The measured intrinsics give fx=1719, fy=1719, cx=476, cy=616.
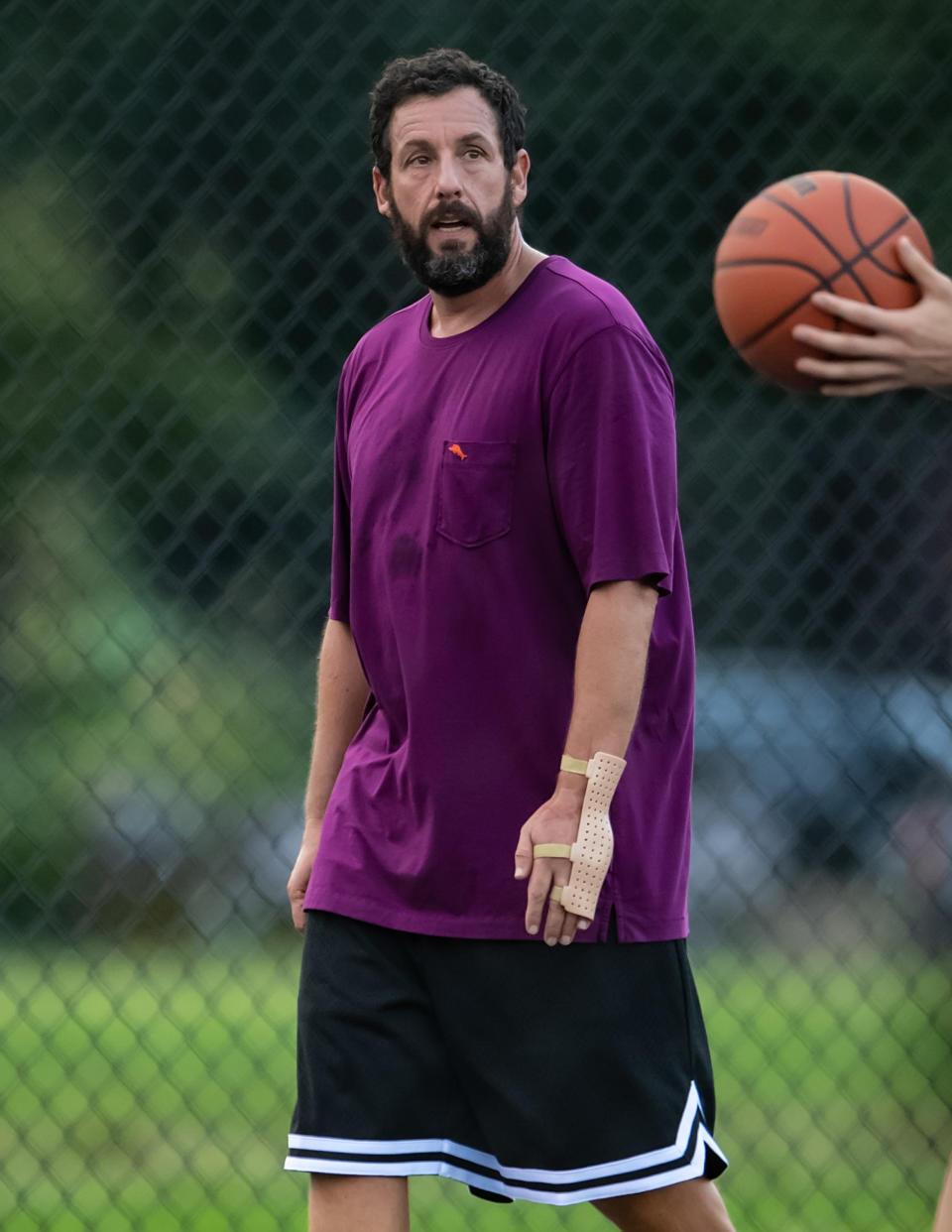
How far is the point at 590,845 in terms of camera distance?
2.16m

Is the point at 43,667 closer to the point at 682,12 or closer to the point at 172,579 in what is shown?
the point at 172,579

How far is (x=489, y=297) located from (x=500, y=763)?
0.66m

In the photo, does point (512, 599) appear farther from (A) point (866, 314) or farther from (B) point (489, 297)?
(A) point (866, 314)

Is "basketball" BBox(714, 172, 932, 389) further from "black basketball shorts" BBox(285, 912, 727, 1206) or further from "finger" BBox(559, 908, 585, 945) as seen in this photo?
"black basketball shorts" BBox(285, 912, 727, 1206)

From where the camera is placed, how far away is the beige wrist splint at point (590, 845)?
2143 millimetres

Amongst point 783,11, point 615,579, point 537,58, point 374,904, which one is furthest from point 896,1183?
point 783,11

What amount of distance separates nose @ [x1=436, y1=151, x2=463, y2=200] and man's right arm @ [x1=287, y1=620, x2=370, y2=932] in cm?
73

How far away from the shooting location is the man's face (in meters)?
2.39

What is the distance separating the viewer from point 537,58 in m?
3.99

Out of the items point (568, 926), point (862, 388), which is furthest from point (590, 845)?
point (862, 388)

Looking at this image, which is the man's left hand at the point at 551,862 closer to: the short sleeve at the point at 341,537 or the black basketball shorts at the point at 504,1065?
the black basketball shorts at the point at 504,1065

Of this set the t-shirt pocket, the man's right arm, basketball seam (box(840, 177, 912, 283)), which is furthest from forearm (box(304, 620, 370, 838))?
basketball seam (box(840, 177, 912, 283))

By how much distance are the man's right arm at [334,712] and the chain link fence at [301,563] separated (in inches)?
44.5

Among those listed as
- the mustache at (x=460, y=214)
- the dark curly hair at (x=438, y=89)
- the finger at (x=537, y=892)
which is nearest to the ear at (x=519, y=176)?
the dark curly hair at (x=438, y=89)
